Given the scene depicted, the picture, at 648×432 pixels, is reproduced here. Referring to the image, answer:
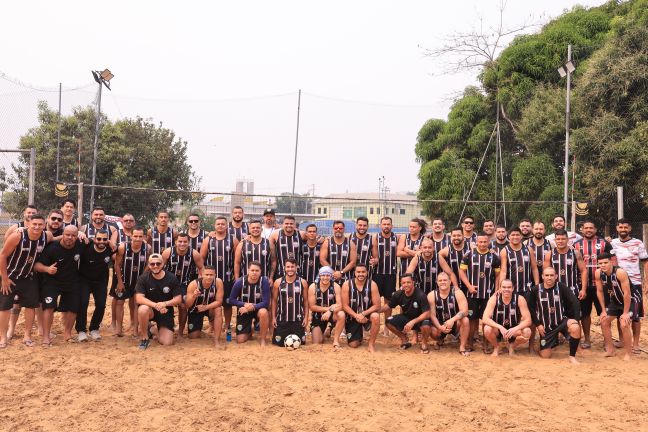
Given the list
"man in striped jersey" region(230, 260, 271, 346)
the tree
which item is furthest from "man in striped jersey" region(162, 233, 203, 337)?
the tree

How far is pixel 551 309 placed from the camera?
7305 mm

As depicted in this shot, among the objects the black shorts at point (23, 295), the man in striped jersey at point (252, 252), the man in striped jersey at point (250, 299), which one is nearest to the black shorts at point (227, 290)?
the man in striped jersey at point (252, 252)

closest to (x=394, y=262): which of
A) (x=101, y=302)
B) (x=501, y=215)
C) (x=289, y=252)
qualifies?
(x=289, y=252)

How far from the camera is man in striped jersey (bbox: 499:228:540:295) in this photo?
25.0 ft

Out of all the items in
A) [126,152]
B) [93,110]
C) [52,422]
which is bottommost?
[52,422]

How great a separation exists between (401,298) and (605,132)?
32.4 ft

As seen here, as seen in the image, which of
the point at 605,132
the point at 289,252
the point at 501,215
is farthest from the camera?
the point at 501,215

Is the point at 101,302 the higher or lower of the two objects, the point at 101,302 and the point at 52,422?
the higher

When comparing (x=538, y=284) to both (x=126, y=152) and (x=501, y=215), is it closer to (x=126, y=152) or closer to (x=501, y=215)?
(x=501, y=215)

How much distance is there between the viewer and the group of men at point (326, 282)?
722 cm

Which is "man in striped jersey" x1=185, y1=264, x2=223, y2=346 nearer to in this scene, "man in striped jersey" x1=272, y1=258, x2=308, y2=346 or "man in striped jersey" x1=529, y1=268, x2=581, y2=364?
"man in striped jersey" x1=272, y1=258, x2=308, y2=346

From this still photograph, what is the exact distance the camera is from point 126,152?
18812mm

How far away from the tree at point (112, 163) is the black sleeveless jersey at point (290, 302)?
9906mm

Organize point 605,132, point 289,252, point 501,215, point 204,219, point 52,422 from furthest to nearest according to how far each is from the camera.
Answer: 1. point 501,215
2. point 204,219
3. point 605,132
4. point 289,252
5. point 52,422
